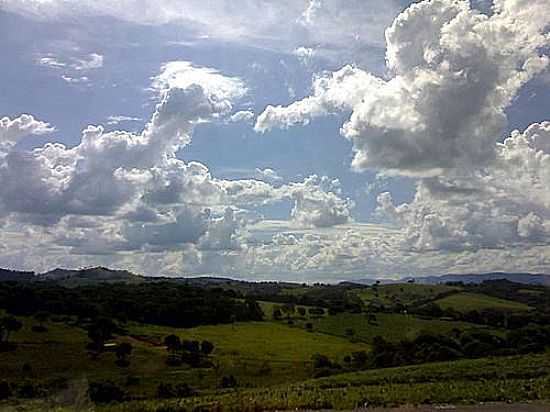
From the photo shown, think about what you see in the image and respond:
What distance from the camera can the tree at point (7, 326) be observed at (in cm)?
11738

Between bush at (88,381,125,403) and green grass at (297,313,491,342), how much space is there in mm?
65247

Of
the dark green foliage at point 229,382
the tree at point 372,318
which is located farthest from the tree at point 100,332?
the tree at point 372,318

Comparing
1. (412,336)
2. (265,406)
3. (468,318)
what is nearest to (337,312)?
(468,318)

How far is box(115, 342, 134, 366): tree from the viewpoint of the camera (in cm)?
10938

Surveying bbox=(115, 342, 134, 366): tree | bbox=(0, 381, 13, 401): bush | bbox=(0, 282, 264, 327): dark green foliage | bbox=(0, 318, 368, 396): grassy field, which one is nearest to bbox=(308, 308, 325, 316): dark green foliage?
bbox=(0, 282, 264, 327): dark green foliage

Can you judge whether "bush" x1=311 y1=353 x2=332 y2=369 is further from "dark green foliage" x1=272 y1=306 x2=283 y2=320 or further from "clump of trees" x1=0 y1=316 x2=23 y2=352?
"clump of trees" x1=0 y1=316 x2=23 y2=352

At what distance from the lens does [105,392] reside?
82.8 metres

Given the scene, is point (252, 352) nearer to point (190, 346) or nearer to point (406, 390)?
point (190, 346)

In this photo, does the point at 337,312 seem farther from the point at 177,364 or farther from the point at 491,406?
the point at 491,406

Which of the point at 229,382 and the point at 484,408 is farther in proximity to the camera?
the point at 229,382

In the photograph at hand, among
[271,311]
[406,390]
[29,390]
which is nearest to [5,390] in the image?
[29,390]

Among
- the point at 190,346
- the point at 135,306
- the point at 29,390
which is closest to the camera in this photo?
the point at 29,390

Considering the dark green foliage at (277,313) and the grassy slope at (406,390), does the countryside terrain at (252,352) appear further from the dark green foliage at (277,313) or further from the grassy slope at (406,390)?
the dark green foliage at (277,313)

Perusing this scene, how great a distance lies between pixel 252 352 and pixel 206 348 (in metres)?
8.02
